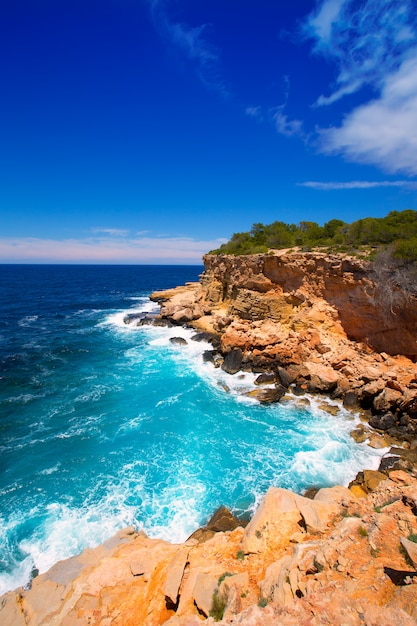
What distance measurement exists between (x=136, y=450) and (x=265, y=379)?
35.3 ft

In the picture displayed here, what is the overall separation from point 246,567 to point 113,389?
16.2 m

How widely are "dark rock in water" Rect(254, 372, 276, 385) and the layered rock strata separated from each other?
246 millimetres

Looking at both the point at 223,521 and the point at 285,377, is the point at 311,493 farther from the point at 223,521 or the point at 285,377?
the point at 285,377

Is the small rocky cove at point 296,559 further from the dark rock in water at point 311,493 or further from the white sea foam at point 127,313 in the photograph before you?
the white sea foam at point 127,313

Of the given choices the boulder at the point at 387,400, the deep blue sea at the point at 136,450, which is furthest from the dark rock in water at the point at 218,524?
the boulder at the point at 387,400

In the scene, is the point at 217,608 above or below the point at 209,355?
above

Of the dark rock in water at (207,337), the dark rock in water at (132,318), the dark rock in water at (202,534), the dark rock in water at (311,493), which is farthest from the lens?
the dark rock in water at (132,318)

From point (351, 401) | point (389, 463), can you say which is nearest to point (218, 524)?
point (389, 463)

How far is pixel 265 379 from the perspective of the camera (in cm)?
2259

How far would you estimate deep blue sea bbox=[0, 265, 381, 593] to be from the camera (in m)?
12.0

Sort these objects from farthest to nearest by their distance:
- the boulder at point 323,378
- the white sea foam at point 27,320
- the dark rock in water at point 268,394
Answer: the white sea foam at point 27,320 → the boulder at point 323,378 → the dark rock in water at point 268,394

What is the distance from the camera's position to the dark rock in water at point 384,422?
1709 centimetres

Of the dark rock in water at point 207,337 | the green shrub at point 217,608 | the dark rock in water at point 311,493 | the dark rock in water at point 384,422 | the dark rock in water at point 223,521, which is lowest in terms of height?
the dark rock in water at point 223,521

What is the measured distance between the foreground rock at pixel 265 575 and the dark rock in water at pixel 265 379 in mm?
11751
